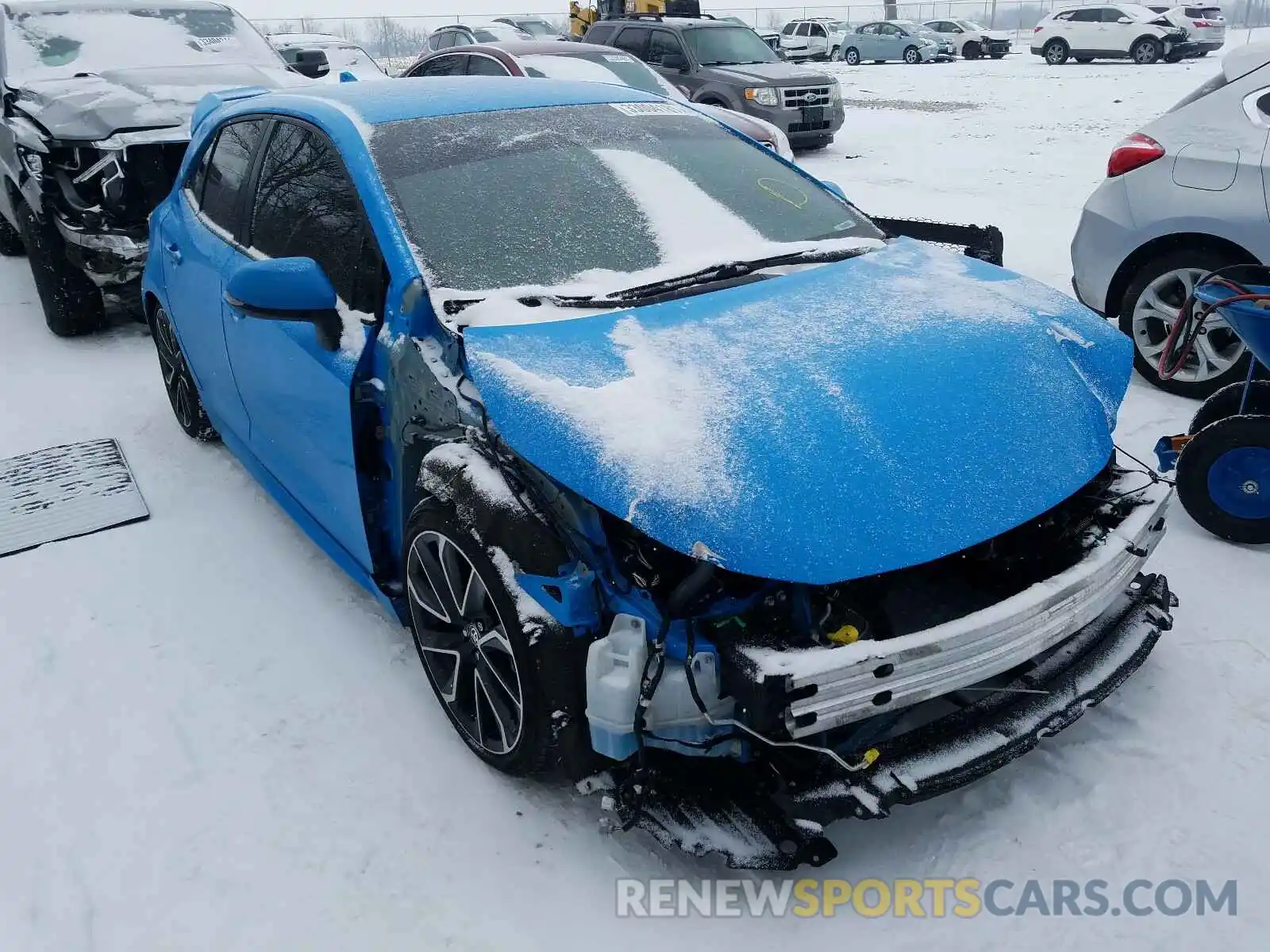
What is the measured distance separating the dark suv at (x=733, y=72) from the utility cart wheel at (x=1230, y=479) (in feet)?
34.6

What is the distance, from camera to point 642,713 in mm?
2191

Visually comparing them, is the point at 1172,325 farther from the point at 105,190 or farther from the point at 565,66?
the point at 565,66

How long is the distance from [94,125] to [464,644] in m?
5.38

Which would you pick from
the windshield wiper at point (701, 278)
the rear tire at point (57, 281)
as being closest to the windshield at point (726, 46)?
the rear tire at point (57, 281)

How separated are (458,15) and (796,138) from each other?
114ft

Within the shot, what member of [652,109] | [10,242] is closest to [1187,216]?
[652,109]

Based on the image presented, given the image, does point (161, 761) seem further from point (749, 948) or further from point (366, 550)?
point (749, 948)

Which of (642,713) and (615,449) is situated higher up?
(615,449)

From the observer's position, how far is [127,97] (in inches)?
257

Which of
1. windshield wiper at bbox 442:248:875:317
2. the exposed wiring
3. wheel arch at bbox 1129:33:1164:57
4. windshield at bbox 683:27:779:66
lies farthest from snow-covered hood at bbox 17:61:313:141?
wheel arch at bbox 1129:33:1164:57

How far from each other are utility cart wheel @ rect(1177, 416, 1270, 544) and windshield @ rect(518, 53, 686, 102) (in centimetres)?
725

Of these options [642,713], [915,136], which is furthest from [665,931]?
[915,136]

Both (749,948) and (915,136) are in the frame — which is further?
(915,136)

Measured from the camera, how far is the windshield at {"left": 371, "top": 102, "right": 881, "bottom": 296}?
2.98m
